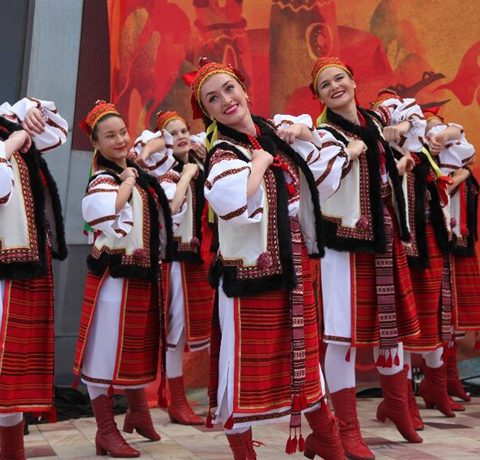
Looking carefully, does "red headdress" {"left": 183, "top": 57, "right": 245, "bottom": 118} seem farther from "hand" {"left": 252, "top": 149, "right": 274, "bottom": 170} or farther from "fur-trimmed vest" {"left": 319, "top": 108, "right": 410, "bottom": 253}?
"fur-trimmed vest" {"left": 319, "top": 108, "right": 410, "bottom": 253}

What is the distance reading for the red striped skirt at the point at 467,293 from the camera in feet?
17.4

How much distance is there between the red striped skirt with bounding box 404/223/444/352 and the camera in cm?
452

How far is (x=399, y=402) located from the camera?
12.9ft

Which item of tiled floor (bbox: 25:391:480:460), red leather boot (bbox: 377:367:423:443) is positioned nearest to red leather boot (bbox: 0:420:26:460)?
tiled floor (bbox: 25:391:480:460)

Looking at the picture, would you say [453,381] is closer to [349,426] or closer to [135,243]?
[349,426]

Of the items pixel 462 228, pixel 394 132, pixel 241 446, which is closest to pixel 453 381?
pixel 462 228

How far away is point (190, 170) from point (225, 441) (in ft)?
4.93

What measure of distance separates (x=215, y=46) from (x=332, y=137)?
2291mm

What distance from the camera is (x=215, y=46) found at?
562 centimetres

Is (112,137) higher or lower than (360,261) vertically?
higher

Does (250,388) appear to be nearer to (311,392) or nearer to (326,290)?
(311,392)

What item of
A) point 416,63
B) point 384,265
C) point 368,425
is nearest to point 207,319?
point 368,425

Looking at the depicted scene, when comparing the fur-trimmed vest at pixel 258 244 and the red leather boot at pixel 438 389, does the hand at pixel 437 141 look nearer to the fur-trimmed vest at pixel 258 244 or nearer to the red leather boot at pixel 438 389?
the red leather boot at pixel 438 389

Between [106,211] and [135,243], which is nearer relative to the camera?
[106,211]
